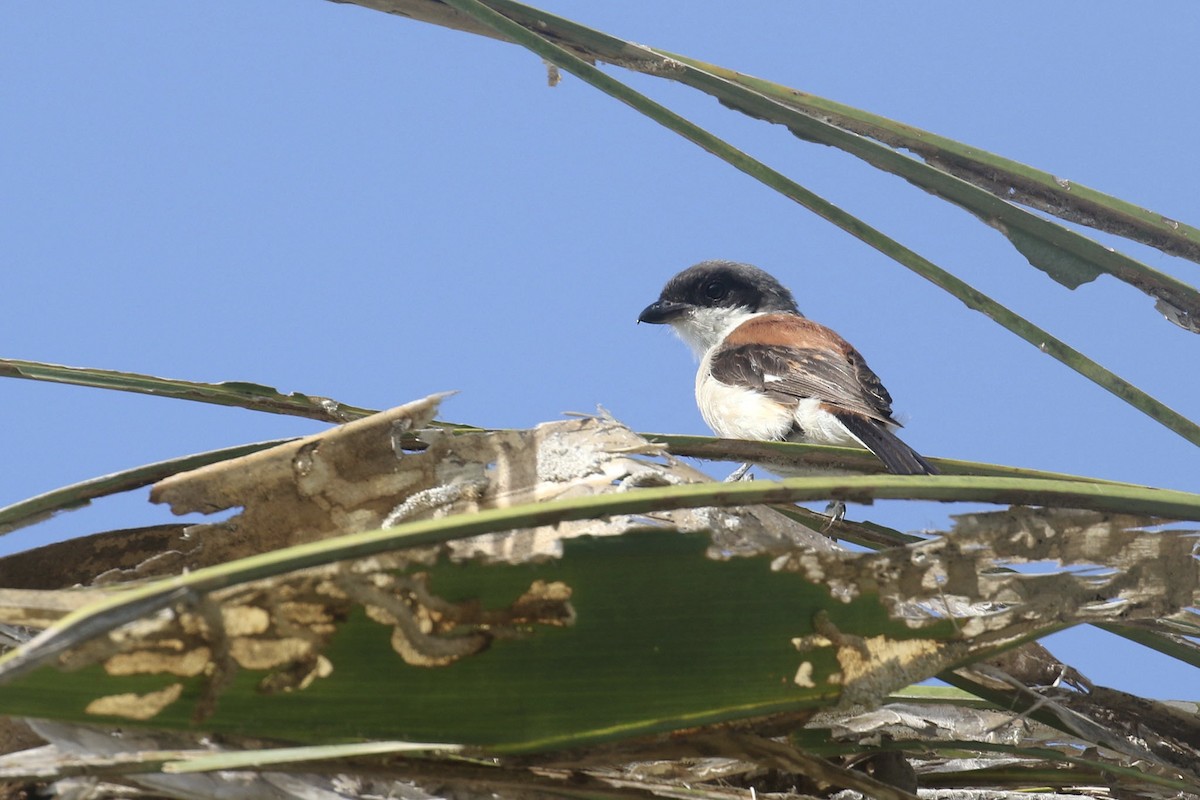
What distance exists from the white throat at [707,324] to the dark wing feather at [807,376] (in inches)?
37.8

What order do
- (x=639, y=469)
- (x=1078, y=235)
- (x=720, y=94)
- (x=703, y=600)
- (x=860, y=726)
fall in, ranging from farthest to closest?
1. (x=720, y=94)
2. (x=1078, y=235)
3. (x=860, y=726)
4. (x=639, y=469)
5. (x=703, y=600)

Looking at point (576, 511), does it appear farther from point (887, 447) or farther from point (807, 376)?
point (807, 376)

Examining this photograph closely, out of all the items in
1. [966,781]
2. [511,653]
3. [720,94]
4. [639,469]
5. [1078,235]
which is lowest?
[966,781]

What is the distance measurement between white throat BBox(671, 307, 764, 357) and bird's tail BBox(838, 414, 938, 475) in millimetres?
1780

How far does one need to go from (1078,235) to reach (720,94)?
0.70 metres

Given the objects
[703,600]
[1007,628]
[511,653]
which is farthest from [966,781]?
[511,653]

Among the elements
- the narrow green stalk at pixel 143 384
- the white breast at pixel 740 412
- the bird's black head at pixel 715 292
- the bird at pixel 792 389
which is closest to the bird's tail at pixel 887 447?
the bird at pixel 792 389

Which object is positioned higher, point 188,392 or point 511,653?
point 188,392

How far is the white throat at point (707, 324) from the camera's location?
5.93 m

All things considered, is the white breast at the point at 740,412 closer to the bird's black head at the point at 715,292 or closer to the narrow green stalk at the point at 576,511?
the bird's black head at the point at 715,292

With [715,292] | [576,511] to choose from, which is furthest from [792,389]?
[576,511]

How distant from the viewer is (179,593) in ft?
3.05

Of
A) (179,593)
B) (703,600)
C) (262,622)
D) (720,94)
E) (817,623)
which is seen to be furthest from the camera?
(720,94)

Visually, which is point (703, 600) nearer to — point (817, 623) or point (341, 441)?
point (817, 623)
